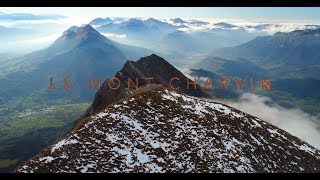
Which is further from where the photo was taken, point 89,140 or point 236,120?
point 236,120

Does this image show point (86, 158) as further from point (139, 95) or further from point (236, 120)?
point (236, 120)

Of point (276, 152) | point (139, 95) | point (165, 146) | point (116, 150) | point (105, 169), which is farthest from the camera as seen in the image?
point (139, 95)

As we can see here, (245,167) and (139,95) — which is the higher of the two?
(139,95)

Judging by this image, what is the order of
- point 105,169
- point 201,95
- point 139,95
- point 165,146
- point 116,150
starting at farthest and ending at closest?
point 201,95, point 139,95, point 165,146, point 116,150, point 105,169

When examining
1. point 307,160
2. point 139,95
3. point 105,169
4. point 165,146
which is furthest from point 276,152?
point 105,169
